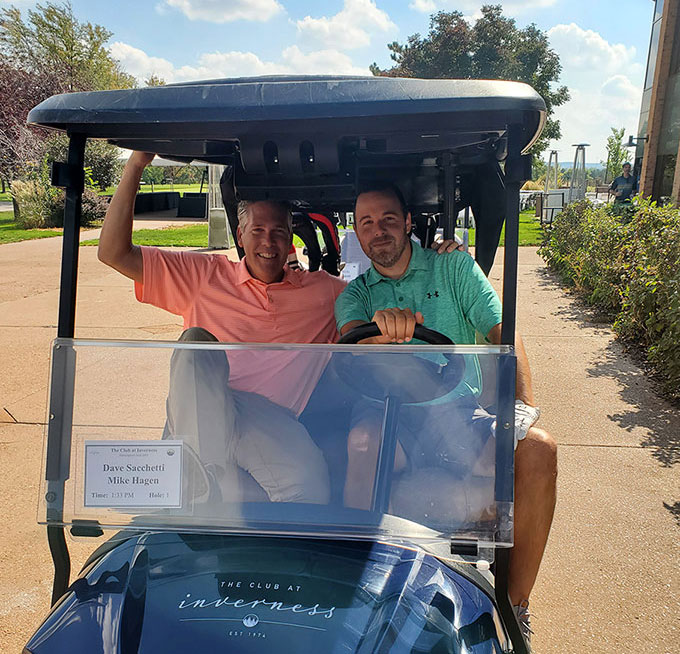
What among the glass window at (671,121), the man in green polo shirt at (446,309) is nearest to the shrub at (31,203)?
the glass window at (671,121)

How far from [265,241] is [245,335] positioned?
0.35m

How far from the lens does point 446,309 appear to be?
7.67 feet

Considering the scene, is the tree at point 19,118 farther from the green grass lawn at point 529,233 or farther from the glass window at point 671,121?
the glass window at point 671,121

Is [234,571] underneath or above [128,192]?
underneath

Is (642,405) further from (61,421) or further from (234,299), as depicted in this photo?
(61,421)

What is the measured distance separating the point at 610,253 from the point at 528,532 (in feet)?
18.6

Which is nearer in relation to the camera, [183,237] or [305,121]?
[305,121]

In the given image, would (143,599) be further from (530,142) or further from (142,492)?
(530,142)

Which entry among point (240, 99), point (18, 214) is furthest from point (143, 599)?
point (18, 214)

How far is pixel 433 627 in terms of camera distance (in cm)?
125

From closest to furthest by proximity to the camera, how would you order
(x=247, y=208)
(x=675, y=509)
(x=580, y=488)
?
(x=247, y=208) → (x=675, y=509) → (x=580, y=488)

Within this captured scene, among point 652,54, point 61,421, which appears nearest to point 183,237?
point 652,54

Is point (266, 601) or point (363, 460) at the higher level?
point (363, 460)

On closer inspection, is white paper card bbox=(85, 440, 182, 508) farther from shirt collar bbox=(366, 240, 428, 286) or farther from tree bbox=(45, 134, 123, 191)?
tree bbox=(45, 134, 123, 191)
